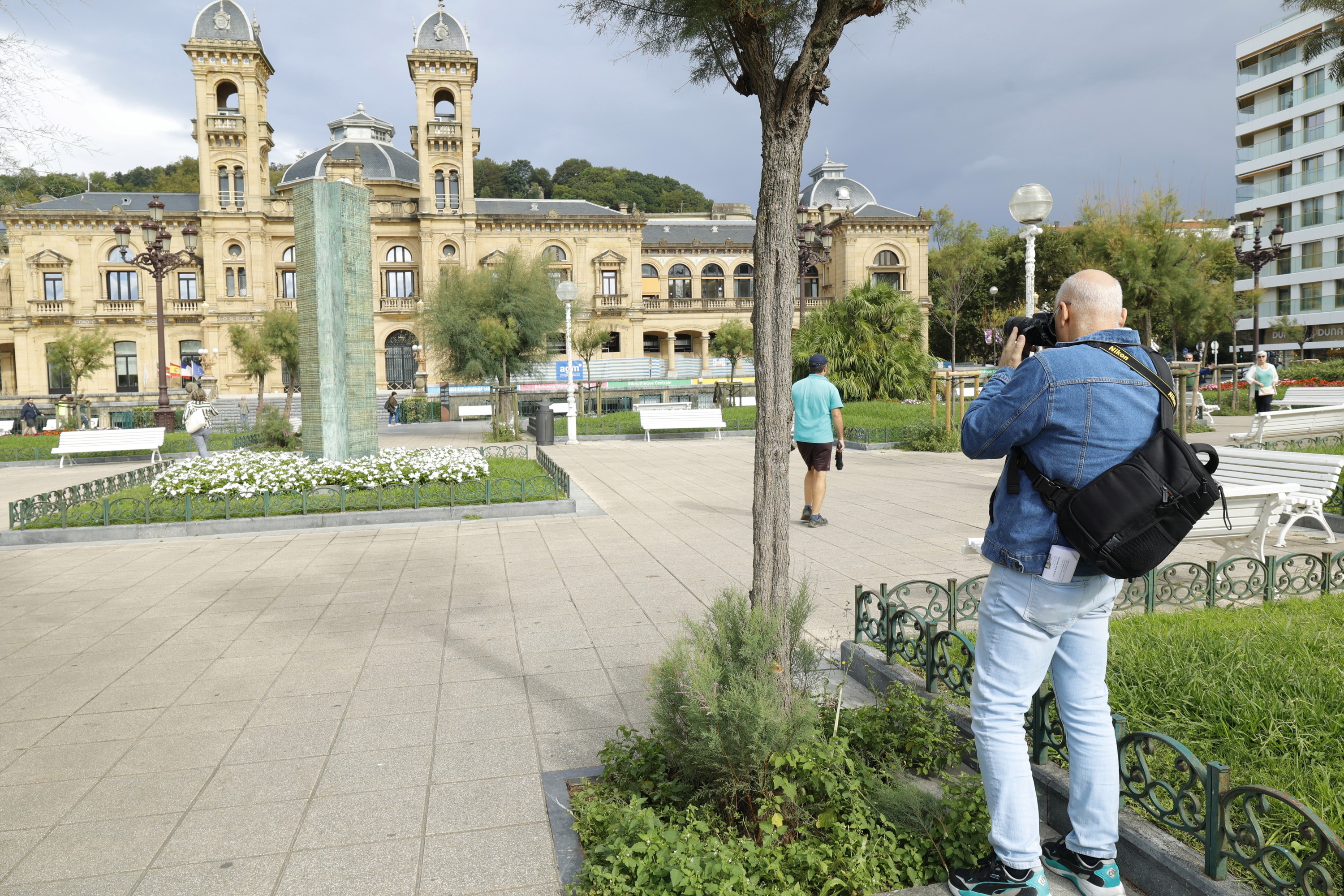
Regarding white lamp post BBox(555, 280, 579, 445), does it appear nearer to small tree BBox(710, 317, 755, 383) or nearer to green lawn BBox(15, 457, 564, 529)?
green lawn BBox(15, 457, 564, 529)

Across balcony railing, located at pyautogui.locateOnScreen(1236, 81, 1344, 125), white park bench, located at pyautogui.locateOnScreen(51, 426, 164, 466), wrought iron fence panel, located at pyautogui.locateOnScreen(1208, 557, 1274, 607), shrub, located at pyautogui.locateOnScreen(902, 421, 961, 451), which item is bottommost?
wrought iron fence panel, located at pyautogui.locateOnScreen(1208, 557, 1274, 607)

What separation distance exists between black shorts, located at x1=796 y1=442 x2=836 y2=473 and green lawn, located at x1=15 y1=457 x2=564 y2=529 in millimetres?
Result: 3409

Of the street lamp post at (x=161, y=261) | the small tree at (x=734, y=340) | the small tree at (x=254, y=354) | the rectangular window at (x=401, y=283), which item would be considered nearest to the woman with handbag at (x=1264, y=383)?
the small tree at (x=734, y=340)

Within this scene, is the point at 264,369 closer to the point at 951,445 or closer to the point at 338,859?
the point at 951,445

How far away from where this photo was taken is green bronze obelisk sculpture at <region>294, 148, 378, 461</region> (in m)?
12.0

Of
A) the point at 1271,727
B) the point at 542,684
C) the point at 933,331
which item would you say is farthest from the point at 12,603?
the point at 933,331

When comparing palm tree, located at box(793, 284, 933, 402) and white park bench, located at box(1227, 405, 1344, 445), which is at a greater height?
palm tree, located at box(793, 284, 933, 402)

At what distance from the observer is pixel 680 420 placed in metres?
21.7

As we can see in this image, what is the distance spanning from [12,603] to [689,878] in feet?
21.9

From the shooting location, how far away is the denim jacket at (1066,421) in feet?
7.35

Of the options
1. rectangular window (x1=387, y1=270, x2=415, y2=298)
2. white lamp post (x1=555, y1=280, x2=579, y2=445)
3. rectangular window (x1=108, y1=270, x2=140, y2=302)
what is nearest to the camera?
white lamp post (x1=555, y1=280, x2=579, y2=445)

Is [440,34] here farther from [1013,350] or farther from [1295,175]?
[1013,350]

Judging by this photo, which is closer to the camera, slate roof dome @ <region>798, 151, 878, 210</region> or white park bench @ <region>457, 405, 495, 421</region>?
white park bench @ <region>457, 405, 495, 421</region>

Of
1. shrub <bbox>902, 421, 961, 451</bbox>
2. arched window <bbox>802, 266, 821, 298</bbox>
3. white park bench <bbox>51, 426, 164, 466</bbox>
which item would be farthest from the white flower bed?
arched window <bbox>802, 266, 821, 298</bbox>
